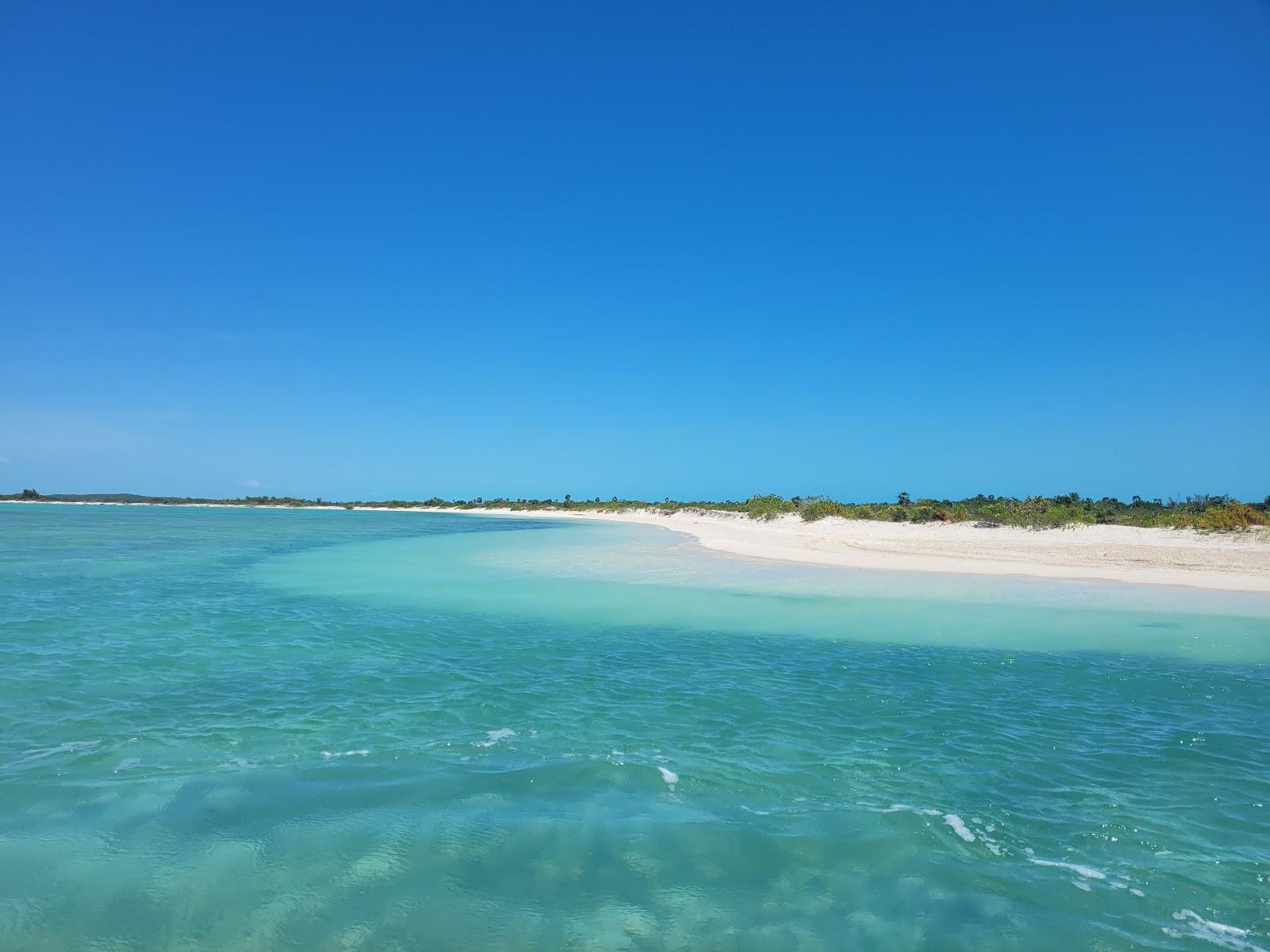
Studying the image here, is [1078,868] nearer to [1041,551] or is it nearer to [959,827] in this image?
[959,827]

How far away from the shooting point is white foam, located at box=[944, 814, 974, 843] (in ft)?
17.8

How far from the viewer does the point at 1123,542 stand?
86.0ft

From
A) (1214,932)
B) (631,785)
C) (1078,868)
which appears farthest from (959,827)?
(631,785)

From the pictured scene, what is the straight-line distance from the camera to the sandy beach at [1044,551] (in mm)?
20719

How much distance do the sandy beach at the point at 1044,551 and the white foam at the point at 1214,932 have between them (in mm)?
18232

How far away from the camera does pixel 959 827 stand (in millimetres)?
5578

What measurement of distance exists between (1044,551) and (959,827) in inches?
951

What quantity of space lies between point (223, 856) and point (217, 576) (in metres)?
19.4

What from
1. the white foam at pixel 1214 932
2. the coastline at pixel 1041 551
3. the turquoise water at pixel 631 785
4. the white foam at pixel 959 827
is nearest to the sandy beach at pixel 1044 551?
the coastline at pixel 1041 551

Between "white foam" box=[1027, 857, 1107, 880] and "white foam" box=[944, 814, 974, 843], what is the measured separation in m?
0.44

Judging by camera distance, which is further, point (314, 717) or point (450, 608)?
point (450, 608)

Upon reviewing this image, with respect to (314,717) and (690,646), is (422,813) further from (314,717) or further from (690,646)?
(690,646)

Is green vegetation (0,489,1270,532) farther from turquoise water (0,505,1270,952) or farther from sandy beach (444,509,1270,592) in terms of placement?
turquoise water (0,505,1270,952)

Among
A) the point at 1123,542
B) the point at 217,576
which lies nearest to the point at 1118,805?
the point at 217,576
